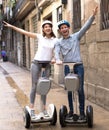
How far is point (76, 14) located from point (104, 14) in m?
2.65

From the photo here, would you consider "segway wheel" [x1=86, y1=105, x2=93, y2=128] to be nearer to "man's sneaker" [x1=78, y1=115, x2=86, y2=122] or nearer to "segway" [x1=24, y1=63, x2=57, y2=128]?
"man's sneaker" [x1=78, y1=115, x2=86, y2=122]

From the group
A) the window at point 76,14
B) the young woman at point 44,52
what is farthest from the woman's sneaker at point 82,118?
the window at point 76,14

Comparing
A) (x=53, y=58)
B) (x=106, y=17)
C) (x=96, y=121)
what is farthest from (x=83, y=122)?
(x=106, y=17)

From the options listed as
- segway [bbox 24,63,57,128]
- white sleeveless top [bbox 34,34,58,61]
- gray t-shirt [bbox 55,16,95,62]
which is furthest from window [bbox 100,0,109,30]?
segway [bbox 24,63,57,128]

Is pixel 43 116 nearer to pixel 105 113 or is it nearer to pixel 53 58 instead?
pixel 53 58

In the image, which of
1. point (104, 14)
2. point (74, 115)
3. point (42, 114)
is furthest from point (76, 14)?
point (74, 115)

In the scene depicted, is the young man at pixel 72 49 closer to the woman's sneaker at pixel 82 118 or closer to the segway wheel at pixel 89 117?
the woman's sneaker at pixel 82 118

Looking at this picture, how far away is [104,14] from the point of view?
8852mm

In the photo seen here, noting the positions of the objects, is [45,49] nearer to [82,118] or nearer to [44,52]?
[44,52]

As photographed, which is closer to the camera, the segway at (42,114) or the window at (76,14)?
the segway at (42,114)

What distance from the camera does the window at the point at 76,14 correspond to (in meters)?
11.1

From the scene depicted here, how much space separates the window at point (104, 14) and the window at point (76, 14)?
217cm

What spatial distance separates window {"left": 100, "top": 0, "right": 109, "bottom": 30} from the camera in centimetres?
869

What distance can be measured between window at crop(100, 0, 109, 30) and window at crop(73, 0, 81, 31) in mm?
2166
